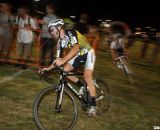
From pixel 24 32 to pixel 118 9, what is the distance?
61.7m

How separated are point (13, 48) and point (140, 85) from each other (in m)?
4.67

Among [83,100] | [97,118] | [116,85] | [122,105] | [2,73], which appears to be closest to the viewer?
[83,100]

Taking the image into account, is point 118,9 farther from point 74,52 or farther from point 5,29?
point 74,52

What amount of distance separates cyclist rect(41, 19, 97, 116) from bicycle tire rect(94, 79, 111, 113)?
0.74 m

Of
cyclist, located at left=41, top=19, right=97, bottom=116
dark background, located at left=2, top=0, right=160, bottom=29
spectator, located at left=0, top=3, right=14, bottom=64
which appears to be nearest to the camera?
cyclist, located at left=41, top=19, right=97, bottom=116

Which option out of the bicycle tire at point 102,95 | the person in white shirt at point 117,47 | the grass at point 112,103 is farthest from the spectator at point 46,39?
the bicycle tire at point 102,95

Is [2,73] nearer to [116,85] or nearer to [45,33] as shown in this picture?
[45,33]

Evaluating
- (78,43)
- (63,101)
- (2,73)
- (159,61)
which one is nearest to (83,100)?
(63,101)

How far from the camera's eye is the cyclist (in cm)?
595

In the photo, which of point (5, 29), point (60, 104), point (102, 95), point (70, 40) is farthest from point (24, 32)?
point (60, 104)

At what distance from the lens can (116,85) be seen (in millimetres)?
11227

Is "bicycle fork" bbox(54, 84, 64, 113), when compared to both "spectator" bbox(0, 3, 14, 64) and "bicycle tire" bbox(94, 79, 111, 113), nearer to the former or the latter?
"bicycle tire" bbox(94, 79, 111, 113)

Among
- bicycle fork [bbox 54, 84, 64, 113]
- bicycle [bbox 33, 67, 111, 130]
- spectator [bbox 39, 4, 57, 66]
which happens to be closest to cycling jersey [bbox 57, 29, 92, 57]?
bicycle [bbox 33, 67, 111, 130]

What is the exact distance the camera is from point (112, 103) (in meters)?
8.70
